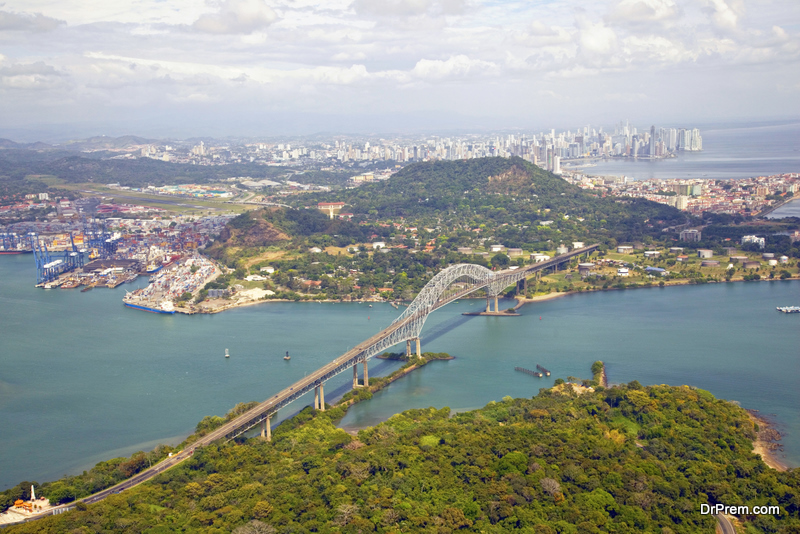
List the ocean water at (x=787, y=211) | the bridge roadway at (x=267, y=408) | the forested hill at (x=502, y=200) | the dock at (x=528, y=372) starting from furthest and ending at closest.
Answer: the ocean water at (x=787, y=211) < the forested hill at (x=502, y=200) < the dock at (x=528, y=372) < the bridge roadway at (x=267, y=408)

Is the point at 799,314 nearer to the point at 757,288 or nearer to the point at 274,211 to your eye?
the point at 757,288

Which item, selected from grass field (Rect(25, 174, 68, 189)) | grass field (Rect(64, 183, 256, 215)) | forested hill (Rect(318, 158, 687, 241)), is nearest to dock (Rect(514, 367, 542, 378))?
forested hill (Rect(318, 158, 687, 241))

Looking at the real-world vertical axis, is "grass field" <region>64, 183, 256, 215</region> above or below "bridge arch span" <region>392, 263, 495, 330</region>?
above

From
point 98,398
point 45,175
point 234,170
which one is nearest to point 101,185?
point 45,175

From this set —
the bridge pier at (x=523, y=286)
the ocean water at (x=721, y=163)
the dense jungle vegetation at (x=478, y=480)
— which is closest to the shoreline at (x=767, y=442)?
the dense jungle vegetation at (x=478, y=480)

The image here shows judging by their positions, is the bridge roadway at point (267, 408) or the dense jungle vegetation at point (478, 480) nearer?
the dense jungle vegetation at point (478, 480)

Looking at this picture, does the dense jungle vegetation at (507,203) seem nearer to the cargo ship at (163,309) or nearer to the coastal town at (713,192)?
the coastal town at (713,192)

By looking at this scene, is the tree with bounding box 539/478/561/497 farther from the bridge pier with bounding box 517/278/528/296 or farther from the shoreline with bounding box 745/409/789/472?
the bridge pier with bounding box 517/278/528/296
